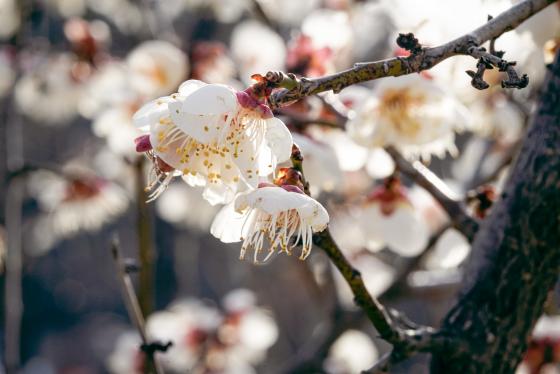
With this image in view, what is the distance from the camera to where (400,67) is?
3.23ft

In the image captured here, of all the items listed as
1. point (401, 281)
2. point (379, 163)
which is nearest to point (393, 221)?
point (379, 163)

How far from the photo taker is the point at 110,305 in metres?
8.26

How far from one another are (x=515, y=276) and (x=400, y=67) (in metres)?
0.52

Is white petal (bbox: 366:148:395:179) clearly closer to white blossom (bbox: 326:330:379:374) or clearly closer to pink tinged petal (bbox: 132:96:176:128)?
pink tinged petal (bbox: 132:96:176:128)

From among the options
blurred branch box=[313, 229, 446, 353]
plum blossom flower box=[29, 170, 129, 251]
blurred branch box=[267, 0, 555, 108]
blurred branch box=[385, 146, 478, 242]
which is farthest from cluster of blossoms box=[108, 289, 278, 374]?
blurred branch box=[267, 0, 555, 108]

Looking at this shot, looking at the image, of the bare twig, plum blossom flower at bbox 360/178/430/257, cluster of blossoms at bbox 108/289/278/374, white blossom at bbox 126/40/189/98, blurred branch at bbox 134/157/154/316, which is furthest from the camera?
cluster of blossoms at bbox 108/289/278/374

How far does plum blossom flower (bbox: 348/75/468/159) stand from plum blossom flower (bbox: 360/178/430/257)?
0.21 metres

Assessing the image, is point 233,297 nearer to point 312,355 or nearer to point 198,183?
point 312,355

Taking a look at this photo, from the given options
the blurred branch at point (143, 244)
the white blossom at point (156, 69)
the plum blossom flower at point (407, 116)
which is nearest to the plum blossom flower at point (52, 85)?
the white blossom at point (156, 69)

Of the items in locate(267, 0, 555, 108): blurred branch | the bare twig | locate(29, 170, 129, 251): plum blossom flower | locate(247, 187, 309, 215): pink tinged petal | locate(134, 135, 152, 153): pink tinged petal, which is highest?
locate(267, 0, 555, 108): blurred branch

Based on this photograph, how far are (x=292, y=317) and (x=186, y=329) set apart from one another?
2.84 metres

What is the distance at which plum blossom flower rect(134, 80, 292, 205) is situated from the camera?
1013 mm

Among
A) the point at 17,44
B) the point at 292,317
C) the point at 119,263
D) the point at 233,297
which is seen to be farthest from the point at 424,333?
the point at 292,317

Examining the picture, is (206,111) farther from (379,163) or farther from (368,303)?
(379,163)
